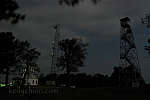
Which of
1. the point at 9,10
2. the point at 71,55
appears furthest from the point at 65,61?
the point at 9,10

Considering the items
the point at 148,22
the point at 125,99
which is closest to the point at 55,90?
the point at 125,99

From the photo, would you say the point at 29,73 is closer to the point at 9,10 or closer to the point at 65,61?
the point at 65,61

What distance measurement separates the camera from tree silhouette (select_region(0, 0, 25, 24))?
6.85 meters

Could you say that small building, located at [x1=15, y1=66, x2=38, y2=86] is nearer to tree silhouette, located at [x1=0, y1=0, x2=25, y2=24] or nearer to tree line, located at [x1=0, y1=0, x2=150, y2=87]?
tree line, located at [x1=0, y1=0, x2=150, y2=87]

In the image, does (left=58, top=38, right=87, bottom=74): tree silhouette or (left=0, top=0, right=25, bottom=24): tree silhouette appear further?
(left=58, top=38, right=87, bottom=74): tree silhouette

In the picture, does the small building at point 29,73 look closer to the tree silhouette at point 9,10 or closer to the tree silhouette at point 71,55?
the tree silhouette at point 71,55

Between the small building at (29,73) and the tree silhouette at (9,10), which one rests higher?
the tree silhouette at (9,10)

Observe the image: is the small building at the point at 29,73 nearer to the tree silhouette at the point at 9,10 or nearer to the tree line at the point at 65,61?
the tree line at the point at 65,61

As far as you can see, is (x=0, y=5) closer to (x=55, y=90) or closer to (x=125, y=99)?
(x=125, y=99)

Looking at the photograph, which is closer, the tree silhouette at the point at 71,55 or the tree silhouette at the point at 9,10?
the tree silhouette at the point at 9,10

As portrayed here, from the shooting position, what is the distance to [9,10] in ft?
23.2

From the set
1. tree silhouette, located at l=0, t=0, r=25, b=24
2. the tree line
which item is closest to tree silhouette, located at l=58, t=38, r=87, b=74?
the tree line

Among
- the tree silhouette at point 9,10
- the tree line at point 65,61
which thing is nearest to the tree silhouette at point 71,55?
the tree line at point 65,61

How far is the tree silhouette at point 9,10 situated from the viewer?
6.85 m
